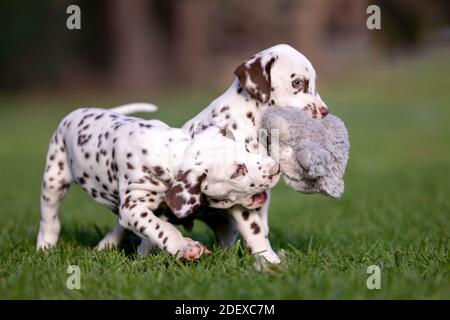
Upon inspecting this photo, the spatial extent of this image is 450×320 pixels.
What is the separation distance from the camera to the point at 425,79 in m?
26.5

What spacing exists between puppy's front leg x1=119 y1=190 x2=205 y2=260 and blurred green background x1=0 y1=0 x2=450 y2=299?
0.40 ft

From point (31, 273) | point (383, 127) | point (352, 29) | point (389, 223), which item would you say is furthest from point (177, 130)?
point (352, 29)

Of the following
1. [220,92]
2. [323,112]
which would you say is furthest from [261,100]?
[220,92]

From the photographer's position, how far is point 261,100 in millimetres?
5070

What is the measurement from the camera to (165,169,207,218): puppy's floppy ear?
467cm

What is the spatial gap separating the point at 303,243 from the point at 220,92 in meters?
20.4

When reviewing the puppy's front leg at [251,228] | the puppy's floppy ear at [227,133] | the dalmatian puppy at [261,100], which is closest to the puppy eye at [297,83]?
the dalmatian puppy at [261,100]

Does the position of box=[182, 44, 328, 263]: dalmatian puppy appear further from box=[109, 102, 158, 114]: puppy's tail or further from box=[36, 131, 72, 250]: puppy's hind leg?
box=[36, 131, 72, 250]: puppy's hind leg

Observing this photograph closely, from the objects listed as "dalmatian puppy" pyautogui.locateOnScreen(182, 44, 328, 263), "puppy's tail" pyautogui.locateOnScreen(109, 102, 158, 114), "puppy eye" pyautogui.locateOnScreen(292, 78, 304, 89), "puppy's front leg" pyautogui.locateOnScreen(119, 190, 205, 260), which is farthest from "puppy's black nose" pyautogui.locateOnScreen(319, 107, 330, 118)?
"puppy's tail" pyautogui.locateOnScreen(109, 102, 158, 114)

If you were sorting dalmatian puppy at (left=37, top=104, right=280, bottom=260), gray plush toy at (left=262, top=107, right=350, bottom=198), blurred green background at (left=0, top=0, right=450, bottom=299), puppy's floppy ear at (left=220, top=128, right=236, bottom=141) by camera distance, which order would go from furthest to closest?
puppy's floppy ear at (left=220, top=128, right=236, bottom=141), gray plush toy at (left=262, top=107, right=350, bottom=198), dalmatian puppy at (left=37, top=104, right=280, bottom=260), blurred green background at (left=0, top=0, right=450, bottom=299)

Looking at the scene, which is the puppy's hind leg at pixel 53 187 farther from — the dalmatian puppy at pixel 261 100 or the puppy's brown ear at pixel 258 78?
the puppy's brown ear at pixel 258 78

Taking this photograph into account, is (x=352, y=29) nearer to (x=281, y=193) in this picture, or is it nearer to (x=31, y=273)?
(x=281, y=193)

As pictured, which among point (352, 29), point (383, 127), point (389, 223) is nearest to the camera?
point (389, 223)
